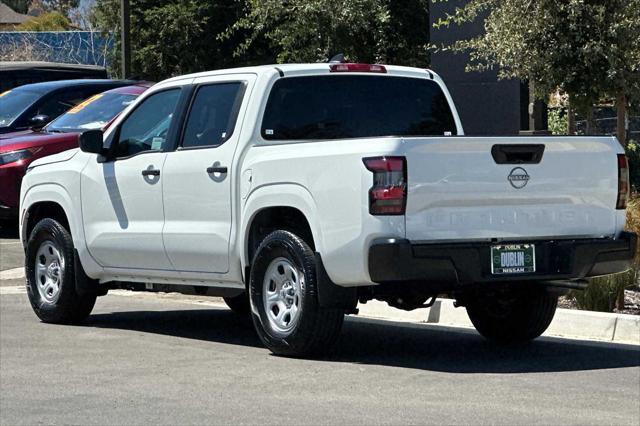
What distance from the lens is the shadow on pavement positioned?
30.5ft

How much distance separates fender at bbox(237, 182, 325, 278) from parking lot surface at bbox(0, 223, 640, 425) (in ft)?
2.66

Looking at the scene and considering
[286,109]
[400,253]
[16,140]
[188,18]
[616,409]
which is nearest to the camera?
[616,409]

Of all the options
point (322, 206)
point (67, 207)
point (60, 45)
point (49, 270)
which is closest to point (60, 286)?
point (49, 270)

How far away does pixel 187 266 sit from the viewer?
1028cm

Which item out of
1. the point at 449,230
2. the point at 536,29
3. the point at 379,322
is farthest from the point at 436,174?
the point at 536,29

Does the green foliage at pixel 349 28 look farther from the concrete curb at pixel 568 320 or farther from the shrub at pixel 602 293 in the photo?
the shrub at pixel 602 293

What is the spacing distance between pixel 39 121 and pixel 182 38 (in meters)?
19.4

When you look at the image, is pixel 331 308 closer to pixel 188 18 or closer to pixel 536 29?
pixel 536 29

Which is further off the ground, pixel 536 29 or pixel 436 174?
pixel 536 29

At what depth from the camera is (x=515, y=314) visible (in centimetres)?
1020

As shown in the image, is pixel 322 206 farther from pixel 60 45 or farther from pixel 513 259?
pixel 60 45

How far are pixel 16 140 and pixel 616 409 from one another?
10.7 meters

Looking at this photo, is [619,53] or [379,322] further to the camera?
[619,53]

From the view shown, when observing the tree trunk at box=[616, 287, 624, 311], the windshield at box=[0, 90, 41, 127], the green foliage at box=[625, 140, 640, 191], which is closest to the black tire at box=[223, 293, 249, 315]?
the tree trunk at box=[616, 287, 624, 311]
